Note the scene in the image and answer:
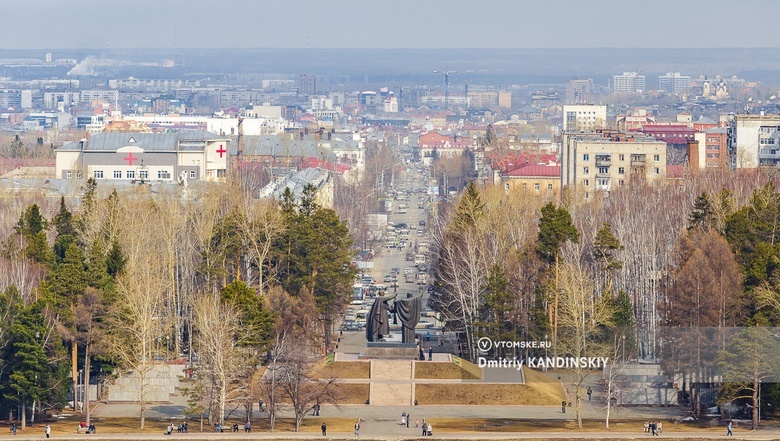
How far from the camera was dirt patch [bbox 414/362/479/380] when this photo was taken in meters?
63.0

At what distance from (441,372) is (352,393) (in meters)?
3.29

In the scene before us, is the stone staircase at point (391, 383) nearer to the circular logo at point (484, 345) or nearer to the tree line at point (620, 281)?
the tree line at point (620, 281)

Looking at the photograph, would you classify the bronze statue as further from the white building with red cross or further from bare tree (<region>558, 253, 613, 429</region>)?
the white building with red cross

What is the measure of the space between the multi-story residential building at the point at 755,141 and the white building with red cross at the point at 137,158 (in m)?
37.2

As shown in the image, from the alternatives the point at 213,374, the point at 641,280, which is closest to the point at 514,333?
the point at 641,280

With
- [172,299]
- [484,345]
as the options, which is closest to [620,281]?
[484,345]

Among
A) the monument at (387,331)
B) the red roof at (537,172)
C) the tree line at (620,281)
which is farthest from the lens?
the red roof at (537,172)

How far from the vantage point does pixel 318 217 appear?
7281 cm

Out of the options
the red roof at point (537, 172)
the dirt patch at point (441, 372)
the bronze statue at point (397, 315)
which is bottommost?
the dirt patch at point (441, 372)

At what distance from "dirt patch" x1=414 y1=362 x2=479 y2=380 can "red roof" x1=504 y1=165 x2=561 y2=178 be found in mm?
63792

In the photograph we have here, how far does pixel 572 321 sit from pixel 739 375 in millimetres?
8052

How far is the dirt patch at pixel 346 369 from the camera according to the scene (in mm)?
62906

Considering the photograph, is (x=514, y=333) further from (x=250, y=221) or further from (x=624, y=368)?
(x=250, y=221)

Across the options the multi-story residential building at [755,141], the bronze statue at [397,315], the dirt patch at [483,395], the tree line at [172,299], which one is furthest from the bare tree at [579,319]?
the multi-story residential building at [755,141]
